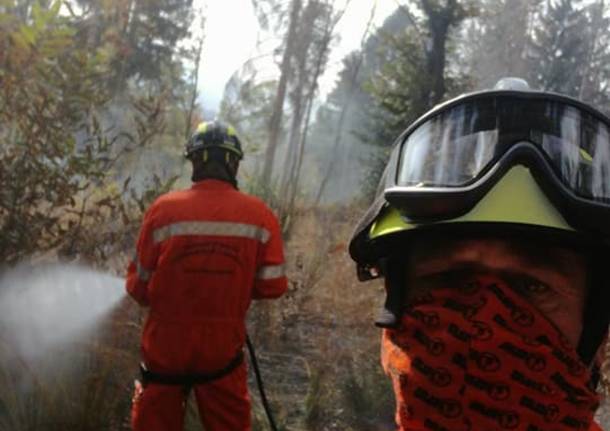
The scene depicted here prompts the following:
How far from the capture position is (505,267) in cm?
123

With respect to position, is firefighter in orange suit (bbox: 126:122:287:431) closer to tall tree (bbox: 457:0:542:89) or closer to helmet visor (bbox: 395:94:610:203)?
helmet visor (bbox: 395:94:610:203)

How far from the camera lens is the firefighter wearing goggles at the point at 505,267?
1.12m

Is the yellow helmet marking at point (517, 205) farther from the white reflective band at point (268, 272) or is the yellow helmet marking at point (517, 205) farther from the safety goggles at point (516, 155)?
the white reflective band at point (268, 272)

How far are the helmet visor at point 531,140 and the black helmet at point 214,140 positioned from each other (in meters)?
2.30

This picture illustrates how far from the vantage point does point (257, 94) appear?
27.0m

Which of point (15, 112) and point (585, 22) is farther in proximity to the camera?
A: point (585, 22)

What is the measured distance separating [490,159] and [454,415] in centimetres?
51

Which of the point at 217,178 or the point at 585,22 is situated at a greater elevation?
the point at 585,22

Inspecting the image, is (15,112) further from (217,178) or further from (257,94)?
(257,94)

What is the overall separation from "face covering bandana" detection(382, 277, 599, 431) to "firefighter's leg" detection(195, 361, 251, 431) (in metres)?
2.12

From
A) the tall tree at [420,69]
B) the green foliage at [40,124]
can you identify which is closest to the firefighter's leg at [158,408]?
the green foliage at [40,124]

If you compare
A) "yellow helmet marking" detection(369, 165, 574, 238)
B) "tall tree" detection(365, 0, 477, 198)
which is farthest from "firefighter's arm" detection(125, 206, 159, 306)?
"tall tree" detection(365, 0, 477, 198)

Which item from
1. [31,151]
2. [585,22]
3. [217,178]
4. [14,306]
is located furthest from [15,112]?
[585,22]

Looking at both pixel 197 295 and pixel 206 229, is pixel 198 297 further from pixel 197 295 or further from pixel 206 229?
pixel 206 229
